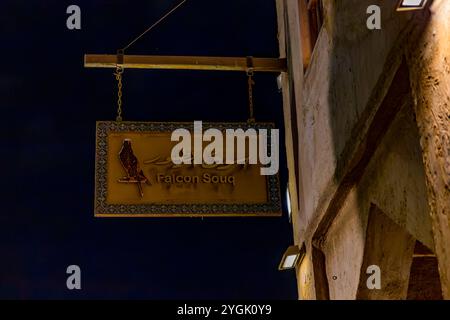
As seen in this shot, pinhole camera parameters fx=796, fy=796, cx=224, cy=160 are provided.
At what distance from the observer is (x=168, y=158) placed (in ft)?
24.8

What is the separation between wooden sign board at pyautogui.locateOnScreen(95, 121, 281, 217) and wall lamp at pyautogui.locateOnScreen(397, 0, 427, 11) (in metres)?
3.35

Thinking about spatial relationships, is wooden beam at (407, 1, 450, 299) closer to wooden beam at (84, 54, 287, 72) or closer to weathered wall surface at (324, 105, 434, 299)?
weathered wall surface at (324, 105, 434, 299)

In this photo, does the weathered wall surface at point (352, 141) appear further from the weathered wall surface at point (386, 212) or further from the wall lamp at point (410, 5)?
the wall lamp at point (410, 5)

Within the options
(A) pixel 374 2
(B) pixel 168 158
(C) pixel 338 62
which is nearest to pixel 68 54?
(B) pixel 168 158

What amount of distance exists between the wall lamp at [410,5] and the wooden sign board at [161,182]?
11.0 feet

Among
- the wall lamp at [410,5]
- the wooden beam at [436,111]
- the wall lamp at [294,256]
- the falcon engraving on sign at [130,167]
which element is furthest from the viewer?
the wall lamp at [294,256]

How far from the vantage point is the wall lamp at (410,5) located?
436 centimetres

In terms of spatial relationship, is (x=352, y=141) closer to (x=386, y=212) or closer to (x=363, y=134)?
(x=363, y=134)

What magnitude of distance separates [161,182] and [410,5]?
372cm

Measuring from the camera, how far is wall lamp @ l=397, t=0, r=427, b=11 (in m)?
4.36

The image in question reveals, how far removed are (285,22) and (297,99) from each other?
4.49 feet

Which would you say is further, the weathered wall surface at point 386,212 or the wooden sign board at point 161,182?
the wooden sign board at point 161,182

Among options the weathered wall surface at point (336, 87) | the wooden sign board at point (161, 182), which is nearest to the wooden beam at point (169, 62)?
the weathered wall surface at point (336, 87)

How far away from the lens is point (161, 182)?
757 cm
